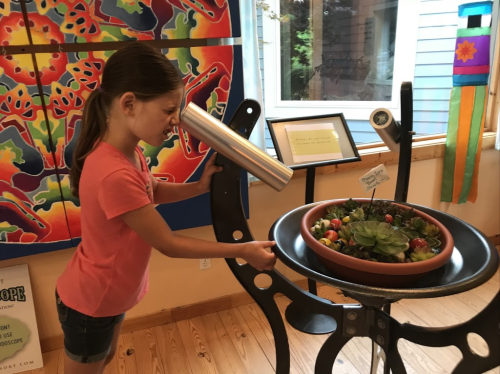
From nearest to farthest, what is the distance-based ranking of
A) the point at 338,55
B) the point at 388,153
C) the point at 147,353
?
the point at 147,353 → the point at 388,153 → the point at 338,55

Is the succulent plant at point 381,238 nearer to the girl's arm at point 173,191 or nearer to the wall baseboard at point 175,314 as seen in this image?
the girl's arm at point 173,191

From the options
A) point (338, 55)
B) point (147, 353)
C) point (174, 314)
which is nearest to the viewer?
point (147, 353)

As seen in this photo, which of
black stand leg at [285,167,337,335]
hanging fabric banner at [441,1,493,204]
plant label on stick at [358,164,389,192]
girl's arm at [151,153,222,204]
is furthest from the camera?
hanging fabric banner at [441,1,493,204]

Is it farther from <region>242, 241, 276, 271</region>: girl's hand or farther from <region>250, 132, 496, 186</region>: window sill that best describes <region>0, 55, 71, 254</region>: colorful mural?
<region>250, 132, 496, 186</region>: window sill

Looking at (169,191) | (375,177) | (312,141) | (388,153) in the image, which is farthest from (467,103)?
(169,191)

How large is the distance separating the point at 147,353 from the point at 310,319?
0.82 m

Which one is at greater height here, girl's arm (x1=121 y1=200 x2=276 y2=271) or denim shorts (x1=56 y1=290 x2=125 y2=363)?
girl's arm (x1=121 y1=200 x2=276 y2=271)

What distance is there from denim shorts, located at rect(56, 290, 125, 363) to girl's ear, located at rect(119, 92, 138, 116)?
59cm

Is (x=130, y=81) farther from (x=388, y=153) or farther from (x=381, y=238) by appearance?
(x=388, y=153)

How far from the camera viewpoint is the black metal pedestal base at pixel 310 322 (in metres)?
2.01

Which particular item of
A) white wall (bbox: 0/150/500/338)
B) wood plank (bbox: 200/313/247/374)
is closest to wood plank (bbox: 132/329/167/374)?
white wall (bbox: 0/150/500/338)

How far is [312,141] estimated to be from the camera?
1.93 m

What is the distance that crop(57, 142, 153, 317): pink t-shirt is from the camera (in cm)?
101

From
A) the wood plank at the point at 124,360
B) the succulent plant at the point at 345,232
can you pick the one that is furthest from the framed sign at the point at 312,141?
the wood plank at the point at 124,360
